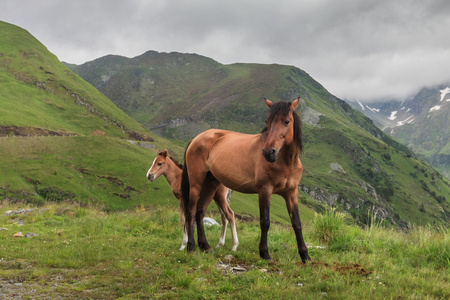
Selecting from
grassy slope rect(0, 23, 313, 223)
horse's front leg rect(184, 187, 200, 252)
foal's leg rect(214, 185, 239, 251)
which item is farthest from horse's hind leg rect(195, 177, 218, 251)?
grassy slope rect(0, 23, 313, 223)

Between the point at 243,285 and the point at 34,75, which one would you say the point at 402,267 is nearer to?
the point at 243,285

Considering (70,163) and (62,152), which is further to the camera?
(62,152)

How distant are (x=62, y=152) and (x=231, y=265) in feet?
271

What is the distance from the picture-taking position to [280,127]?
7.22 meters

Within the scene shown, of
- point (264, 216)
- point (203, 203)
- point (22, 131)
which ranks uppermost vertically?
point (264, 216)

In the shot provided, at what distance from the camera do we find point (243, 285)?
234 inches

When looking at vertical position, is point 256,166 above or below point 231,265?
above

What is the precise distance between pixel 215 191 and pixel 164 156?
256 inches

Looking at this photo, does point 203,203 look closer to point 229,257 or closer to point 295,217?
point 229,257

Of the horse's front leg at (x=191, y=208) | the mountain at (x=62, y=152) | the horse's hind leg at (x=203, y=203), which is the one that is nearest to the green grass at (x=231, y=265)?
the horse's hind leg at (x=203, y=203)

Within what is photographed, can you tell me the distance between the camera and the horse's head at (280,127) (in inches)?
272

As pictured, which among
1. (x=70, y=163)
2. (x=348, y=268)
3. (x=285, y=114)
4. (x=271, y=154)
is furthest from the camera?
(x=70, y=163)

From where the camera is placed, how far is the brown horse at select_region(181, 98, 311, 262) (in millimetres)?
7426

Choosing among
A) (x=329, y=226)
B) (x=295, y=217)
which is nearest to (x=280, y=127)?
(x=295, y=217)
